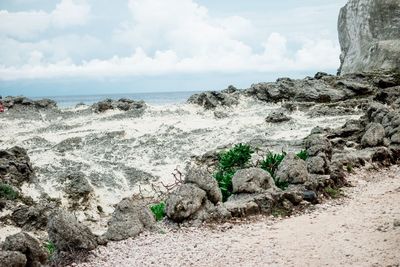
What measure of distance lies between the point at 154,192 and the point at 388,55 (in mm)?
28400

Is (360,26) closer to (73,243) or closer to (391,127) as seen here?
(391,127)

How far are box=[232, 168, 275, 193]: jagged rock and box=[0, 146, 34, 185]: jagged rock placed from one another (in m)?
9.68

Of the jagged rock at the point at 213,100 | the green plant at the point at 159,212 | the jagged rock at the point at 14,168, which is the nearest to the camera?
the green plant at the point at 159,212

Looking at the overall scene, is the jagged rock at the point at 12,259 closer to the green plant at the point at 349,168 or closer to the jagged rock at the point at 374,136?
the green plant at the point at 349,168

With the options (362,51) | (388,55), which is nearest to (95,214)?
(388,55)

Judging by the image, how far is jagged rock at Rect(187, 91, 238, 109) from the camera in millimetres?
32200

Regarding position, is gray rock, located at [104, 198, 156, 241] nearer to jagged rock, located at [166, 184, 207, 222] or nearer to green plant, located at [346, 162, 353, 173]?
jagged rock, located at [166, 184, 207, 222]

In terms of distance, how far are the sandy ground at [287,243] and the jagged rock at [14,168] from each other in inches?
386

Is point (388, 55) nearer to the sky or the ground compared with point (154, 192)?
nearer to the sky

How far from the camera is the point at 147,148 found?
22.6m

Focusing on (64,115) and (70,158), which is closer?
(70,158)

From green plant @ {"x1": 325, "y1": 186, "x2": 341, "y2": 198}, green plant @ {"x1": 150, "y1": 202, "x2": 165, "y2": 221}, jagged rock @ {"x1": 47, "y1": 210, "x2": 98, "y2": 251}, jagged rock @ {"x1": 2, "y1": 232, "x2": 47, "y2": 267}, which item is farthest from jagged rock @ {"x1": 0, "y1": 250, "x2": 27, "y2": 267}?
green plant @ {"x1": 325, "y1": 186, "x2": 341, "y2": 198}

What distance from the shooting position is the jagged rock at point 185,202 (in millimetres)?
9984

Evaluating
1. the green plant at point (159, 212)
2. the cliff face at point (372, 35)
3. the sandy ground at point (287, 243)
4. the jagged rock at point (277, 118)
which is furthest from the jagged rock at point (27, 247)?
the cliff face at point (372, 35)
